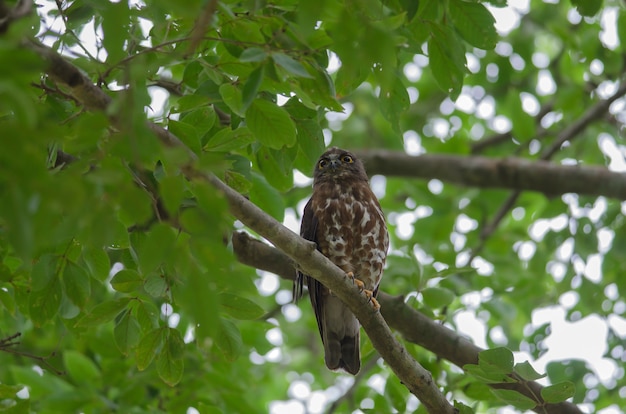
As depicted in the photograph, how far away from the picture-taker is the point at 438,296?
17.2ft

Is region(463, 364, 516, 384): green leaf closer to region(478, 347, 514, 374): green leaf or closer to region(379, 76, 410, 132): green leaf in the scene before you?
region(478, 347, 514, 374): green leaf

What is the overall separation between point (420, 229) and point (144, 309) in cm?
498

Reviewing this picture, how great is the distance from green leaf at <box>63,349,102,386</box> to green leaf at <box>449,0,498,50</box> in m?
3.84

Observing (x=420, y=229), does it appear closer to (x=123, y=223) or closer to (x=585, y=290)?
(x=585, y=290)

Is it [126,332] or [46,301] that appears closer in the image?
[46,301]

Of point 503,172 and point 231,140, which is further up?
point 503,172

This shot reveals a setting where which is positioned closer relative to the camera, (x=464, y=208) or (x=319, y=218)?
(x=319, y=218)

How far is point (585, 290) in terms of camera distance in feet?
24.5

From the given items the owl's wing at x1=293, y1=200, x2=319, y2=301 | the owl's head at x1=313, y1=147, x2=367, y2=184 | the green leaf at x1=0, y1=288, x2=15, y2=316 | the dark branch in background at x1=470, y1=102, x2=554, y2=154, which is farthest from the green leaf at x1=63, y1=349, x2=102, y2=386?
the dark branch in background at x1=470, y1=102, x2=554, y2=154

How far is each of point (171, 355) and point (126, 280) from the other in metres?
0.56

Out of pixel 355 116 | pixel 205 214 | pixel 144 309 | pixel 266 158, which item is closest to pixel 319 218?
pixel 266 158

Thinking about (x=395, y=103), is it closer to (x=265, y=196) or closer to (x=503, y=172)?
(x=265, y=196)

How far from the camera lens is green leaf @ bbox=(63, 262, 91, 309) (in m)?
3.70

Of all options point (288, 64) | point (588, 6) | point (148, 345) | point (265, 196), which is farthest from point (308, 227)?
point (288, 64)
